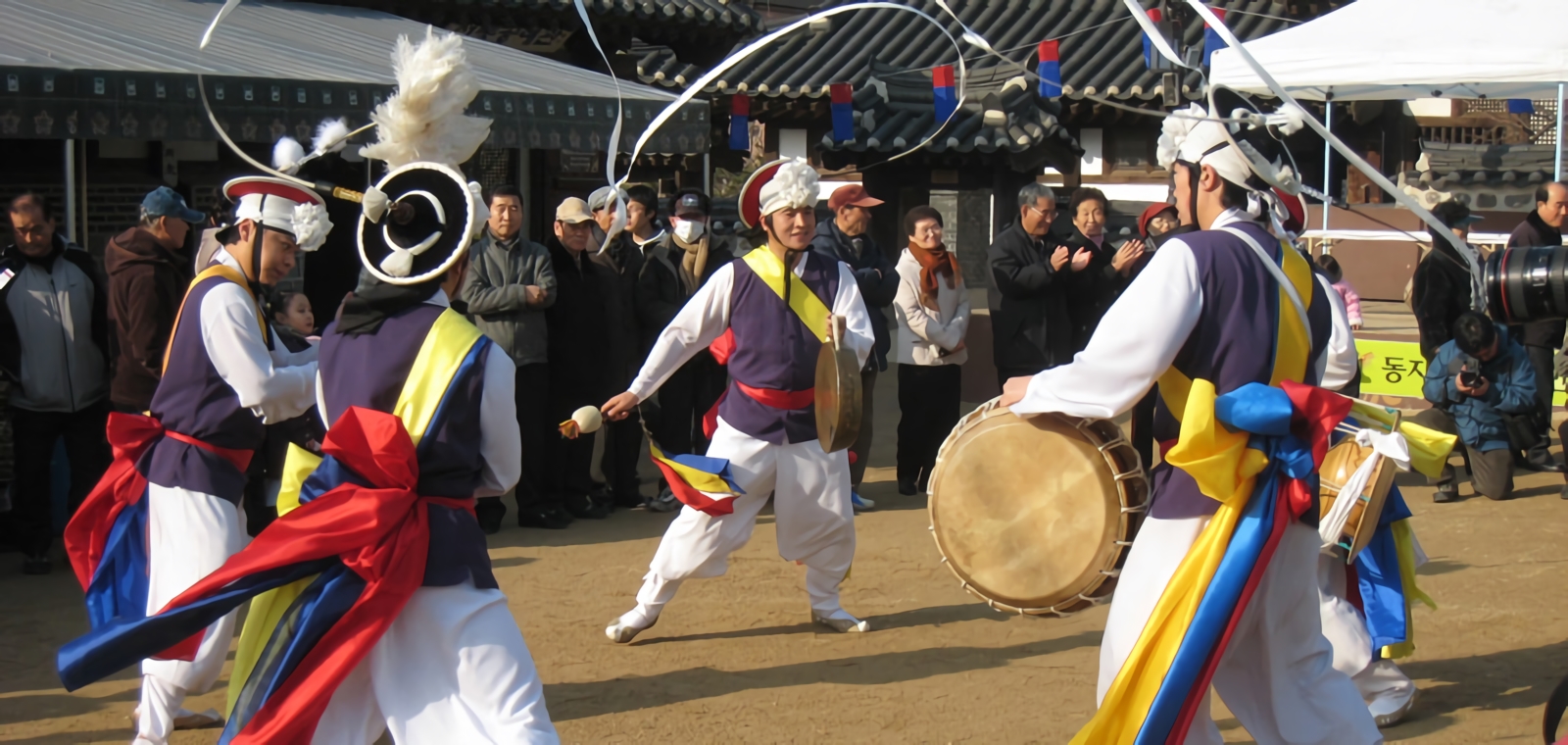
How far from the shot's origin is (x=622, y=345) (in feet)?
25.8

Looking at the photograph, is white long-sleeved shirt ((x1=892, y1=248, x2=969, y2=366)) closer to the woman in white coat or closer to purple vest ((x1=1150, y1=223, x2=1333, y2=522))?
the woman in white coat

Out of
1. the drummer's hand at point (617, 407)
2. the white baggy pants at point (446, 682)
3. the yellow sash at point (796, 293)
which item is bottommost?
the white baggy pants at point (446, 682)

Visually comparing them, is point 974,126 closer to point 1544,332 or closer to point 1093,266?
point 1093,266

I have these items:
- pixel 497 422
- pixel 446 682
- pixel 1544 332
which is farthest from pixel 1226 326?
pixel 1544 332

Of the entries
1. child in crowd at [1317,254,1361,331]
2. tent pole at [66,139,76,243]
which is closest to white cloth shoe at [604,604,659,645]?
tent pole at [66,139,76,243]

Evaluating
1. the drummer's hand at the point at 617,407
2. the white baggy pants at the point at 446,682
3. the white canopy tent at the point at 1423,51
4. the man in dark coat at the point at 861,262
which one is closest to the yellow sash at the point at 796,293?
the drummer's hand at the point at 617,407

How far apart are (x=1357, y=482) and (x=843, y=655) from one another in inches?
82.2

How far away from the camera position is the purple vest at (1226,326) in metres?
3.40

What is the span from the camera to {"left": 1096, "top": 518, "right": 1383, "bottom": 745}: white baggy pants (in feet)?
11.2

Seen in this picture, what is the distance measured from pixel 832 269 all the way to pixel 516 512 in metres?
3.04

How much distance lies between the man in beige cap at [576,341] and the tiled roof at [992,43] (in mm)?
7151

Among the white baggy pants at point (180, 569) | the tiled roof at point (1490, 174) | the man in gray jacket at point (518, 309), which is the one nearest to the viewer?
the white baggy pants at point (180, 569)

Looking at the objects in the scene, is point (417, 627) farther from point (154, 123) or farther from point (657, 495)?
point (657, 495)

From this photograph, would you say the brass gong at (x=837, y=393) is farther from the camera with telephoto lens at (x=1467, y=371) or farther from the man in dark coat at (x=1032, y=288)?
the camera with telephoto lens at (x=1467, y=371)
